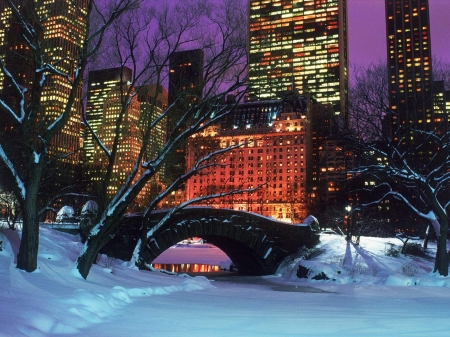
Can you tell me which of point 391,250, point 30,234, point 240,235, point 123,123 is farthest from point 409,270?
point 30,234

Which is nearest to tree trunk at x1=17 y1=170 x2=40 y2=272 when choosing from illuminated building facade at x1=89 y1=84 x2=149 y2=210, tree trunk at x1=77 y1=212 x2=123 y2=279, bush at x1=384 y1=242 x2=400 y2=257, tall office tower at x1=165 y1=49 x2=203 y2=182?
tree trunk at x1=77 y1=212 x2=123 y2=279

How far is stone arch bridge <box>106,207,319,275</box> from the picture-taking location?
3038 cm

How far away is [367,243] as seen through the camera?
45062mm

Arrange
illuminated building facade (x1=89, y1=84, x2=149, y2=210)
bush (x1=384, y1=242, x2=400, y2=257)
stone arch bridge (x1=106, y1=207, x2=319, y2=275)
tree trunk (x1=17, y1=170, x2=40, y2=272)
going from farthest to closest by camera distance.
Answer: bush (x1=384, y1=242, x2=400, y2=257) → stone arch bridge (x1=106, y1=207, x2=319, y2=275) → illuminated building facade (x1=89, y1=84, x2=149, y2=210) → tree trunk (x1=17, y1=170, x2=40, y2=272)

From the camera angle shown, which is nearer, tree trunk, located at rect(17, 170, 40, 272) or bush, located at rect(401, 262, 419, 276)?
tree trunk, located at rect(17, 170, 40, 272)

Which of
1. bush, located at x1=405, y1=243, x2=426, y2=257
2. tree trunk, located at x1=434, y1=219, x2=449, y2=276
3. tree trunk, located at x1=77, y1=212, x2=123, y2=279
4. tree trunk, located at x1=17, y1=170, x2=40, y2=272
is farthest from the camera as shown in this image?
bush, located at x1=405, y1=243, x2=426, y2=257

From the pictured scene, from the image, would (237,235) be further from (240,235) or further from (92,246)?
(92,246)

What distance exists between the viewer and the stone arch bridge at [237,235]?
30375 millimetres

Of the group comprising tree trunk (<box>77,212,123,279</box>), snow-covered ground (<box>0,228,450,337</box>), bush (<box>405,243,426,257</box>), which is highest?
tree trunk (<box>77,212,123,279</box>)

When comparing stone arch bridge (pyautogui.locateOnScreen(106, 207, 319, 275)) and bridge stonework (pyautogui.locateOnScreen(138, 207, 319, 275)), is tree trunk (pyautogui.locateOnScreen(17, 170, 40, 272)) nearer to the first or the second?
stone arch bridge (pyautogui.locateOnScreen(106, 207, 319, 275))

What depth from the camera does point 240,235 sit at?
35688 mm

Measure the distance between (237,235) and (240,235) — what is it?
12.2 inches

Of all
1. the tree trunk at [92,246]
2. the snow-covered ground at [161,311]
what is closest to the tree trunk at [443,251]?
the snow-covered ground at [161,311]

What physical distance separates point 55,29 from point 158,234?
715 inches
